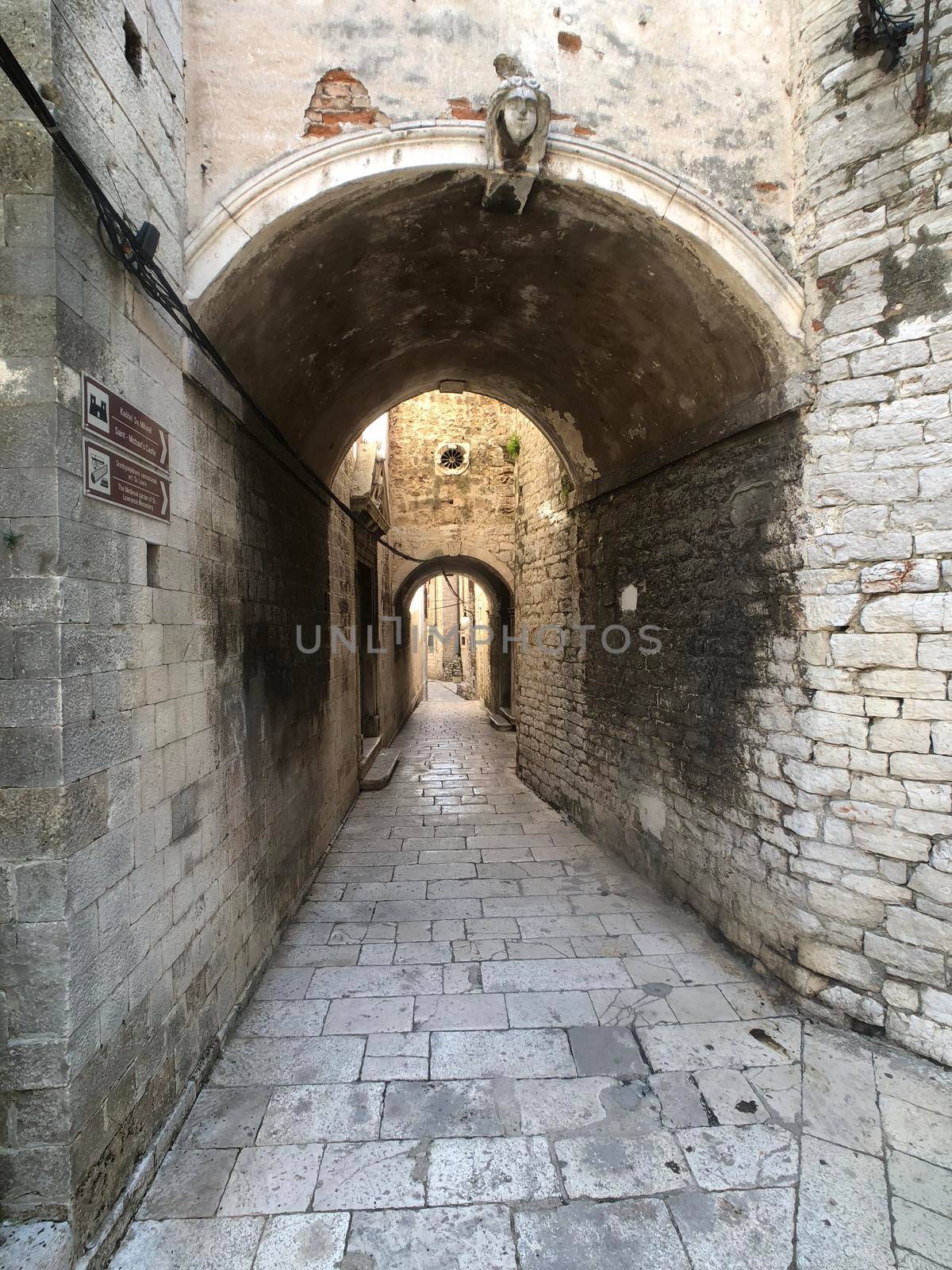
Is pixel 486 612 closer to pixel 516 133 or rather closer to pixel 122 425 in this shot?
pixel 516 133

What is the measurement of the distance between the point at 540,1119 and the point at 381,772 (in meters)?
6.05

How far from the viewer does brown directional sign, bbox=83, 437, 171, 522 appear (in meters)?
2.07

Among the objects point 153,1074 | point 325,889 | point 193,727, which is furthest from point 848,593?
point 325,889

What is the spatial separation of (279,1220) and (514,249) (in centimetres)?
481

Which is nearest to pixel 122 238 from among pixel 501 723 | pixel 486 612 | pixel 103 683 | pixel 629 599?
pixel 103 683

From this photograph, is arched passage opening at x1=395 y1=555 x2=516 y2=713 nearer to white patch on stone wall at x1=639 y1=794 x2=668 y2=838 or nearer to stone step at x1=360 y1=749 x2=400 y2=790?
→ stone step at x1=360 y1=749 x2=400 y2=790

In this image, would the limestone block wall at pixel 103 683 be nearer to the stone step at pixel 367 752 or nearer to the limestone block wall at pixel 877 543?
the limestone block wall at pixel 877 543

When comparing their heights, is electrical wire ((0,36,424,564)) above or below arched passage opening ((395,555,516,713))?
above

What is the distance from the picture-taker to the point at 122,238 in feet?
7.39

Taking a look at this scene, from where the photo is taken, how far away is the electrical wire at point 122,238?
1776 millimetres

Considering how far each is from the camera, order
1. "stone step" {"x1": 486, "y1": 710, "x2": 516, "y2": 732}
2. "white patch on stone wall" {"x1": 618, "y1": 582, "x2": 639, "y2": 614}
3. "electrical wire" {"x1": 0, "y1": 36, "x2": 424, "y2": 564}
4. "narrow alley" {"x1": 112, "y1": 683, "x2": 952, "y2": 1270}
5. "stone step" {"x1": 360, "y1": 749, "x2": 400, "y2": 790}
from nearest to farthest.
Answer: "electrical wire" {"x1": 0, "y1": 36, "x2": 424, "y2": 564} < "narrow alley" {"x1": 112, "y1": 683, "x2": 952, "y2": 1270} < "white patch on stone wall" {"x1": 618, "y1": 582, "x2": 639, "y2": 614} < "stone step" {"x1": 360, "y1": 749, "x2": 400, "y2": 790} < "stone step" {"x1": 486, "y1": 710, "x2": 516, "y2": 732}

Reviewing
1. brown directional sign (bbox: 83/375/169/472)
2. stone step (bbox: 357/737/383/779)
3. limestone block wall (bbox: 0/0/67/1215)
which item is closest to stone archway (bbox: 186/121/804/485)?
brown directional sign (bbox: 83/375/169/472)

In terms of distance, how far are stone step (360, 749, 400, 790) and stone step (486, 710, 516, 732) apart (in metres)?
2.81

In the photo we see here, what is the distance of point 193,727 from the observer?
2807 mm
